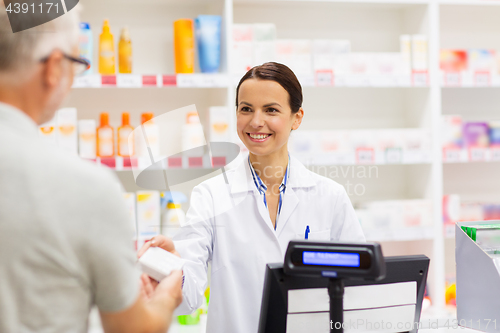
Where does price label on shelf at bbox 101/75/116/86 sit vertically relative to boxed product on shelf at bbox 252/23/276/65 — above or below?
below

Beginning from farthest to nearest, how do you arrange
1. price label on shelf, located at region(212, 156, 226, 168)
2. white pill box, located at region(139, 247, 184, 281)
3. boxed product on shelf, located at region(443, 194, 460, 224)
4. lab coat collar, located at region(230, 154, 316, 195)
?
1. boxed product on shelf, located at region(443, 194, 460, 224)
2. price label on shelf, located at region(212, 156, 226, 168)
3. lab coat collar, located at region(230, 154, 316, 195)
4. white pill box, located at region(139, 247, 184, 281)

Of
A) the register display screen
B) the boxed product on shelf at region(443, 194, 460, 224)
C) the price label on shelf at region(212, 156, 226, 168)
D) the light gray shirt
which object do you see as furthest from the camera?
the boxed product on shelf at region(443, 194, 460, 224)

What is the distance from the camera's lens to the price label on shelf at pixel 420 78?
8.90 feet

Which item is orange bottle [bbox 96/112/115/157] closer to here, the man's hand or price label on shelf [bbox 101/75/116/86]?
price label on shelf [bbox 101/75/116/86]

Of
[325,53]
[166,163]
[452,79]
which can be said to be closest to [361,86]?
[325,53]

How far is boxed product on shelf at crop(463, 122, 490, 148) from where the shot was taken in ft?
9.33

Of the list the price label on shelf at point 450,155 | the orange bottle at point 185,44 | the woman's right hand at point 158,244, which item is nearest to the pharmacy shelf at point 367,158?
the price label on shelf at point 450,155

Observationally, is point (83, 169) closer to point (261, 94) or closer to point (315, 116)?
point (261, 94)

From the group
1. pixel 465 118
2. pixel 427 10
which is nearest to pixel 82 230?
pixel 427 10

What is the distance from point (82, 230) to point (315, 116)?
2557 millimetres

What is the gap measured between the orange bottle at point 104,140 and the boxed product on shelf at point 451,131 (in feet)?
6.44

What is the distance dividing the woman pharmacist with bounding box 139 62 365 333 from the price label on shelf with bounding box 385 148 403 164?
42.4 inches

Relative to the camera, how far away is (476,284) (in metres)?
1.37

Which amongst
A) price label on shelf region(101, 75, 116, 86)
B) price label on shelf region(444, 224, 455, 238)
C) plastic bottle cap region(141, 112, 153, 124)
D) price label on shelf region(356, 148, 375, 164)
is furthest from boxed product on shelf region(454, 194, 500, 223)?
price label on shelf region(101, 75, 116, 86)
